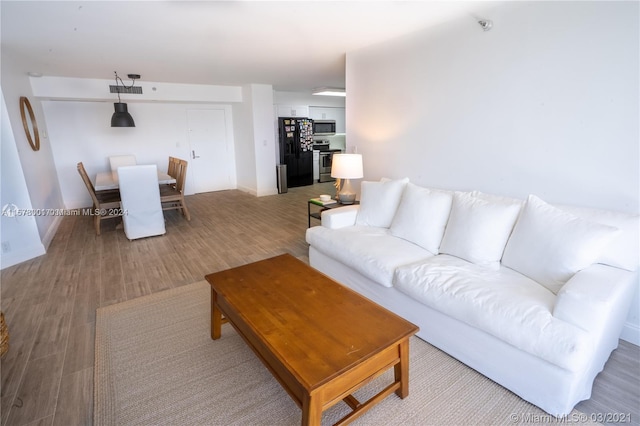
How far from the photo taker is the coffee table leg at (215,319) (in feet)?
6.88

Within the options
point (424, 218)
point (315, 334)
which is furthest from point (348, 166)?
point (315, 334)

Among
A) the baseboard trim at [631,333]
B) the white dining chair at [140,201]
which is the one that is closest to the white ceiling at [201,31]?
the white dining chair at [140,201]

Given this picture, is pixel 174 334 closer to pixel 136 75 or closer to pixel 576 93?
pixel 576 93

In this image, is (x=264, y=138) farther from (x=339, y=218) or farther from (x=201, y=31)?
(x=339, y=218)

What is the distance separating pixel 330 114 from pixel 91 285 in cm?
753

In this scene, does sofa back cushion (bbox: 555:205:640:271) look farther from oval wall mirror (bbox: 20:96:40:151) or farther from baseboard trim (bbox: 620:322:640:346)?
oval wall mirror (bbox: 20:96:40:151)

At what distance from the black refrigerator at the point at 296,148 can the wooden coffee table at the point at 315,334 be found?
5908 mm

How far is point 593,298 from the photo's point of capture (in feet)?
4.78

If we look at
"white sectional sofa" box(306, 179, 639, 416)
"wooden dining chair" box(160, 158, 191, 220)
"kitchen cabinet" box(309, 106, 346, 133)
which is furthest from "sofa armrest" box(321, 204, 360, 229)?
"kitchen cabinet" box(309, 106, 346, 133)

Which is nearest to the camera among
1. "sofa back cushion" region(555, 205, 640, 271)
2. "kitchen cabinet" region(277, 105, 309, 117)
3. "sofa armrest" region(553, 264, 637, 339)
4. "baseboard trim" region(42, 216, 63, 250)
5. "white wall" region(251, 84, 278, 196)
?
"sofa armrest" region(553, 264, 637, 339)

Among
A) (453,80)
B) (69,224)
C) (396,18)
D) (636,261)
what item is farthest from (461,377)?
(69,224)

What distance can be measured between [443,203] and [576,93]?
1.14m

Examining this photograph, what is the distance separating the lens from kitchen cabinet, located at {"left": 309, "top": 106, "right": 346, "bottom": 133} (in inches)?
344

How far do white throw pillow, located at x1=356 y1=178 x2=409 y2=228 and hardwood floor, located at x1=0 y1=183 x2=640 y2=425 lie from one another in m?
0.97
